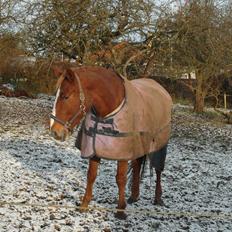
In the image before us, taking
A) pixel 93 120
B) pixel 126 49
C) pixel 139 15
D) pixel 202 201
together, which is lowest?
pixel 202 201

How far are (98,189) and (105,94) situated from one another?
1.89m

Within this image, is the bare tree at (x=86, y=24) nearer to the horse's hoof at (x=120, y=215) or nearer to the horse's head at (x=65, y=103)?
the horse's hoof at (x=120, y=215)

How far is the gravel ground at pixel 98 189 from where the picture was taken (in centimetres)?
399

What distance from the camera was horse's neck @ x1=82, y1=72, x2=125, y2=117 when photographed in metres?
3.47

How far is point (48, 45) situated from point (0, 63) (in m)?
11.3

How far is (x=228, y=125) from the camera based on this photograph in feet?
43.7

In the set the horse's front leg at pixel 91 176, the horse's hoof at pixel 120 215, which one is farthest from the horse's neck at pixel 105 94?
the horse's hoof at pixel 120 215

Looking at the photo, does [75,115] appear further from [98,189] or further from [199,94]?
[199,94]

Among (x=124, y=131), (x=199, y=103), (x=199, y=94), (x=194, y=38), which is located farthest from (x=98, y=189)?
(x=199, y=103)

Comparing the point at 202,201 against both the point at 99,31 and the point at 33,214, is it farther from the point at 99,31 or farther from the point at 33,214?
the point at 99,31

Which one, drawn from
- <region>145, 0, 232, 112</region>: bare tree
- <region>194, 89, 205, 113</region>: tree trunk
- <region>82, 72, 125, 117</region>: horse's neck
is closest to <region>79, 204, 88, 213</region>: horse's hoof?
<region>82, 72, 125, 117</region>: horse's neck

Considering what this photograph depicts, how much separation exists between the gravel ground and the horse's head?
92cm

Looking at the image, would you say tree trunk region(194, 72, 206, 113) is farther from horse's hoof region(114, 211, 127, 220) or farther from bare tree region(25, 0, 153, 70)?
horse's hoof region(114, 211, 127, 220)

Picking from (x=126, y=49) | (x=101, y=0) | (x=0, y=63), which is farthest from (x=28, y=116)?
(x=0, y=63)
